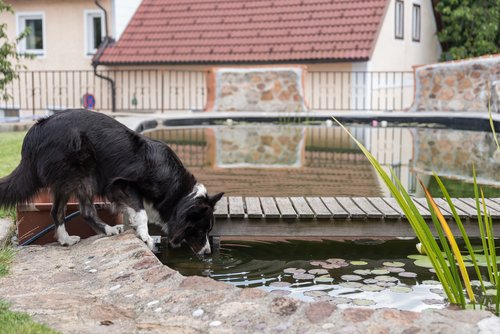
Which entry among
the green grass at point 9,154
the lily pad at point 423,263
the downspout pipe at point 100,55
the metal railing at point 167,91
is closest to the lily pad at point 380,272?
the lily pad at point 423,263

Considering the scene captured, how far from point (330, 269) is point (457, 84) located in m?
14.3

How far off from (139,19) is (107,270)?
66.9 ft

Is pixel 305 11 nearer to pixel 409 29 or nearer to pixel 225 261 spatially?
pixel 409 29

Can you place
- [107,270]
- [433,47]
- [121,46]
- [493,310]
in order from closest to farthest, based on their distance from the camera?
1. [493,310]
2. [107,270]
3. [121,46]
4. [433,47]

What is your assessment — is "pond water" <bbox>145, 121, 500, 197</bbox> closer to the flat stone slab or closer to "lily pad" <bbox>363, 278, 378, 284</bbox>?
"lily pad" <bbox>363, 278, 378, 284</bbox>

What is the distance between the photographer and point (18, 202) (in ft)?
16.3

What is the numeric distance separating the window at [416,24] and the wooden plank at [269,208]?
64.3ft

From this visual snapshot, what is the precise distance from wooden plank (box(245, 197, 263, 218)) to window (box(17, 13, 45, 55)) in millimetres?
19594

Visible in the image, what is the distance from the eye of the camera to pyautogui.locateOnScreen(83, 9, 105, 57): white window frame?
76.9ft

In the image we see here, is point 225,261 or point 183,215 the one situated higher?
point 183,215

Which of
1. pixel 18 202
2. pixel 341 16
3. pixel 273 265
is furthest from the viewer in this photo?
pixel 341 16

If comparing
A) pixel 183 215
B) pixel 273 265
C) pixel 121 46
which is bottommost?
pixel 273 265

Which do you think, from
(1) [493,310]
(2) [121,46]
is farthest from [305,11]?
(1) [493,310]

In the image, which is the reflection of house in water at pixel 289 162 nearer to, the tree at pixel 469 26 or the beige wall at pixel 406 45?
the beige wall at pixel 406 45
